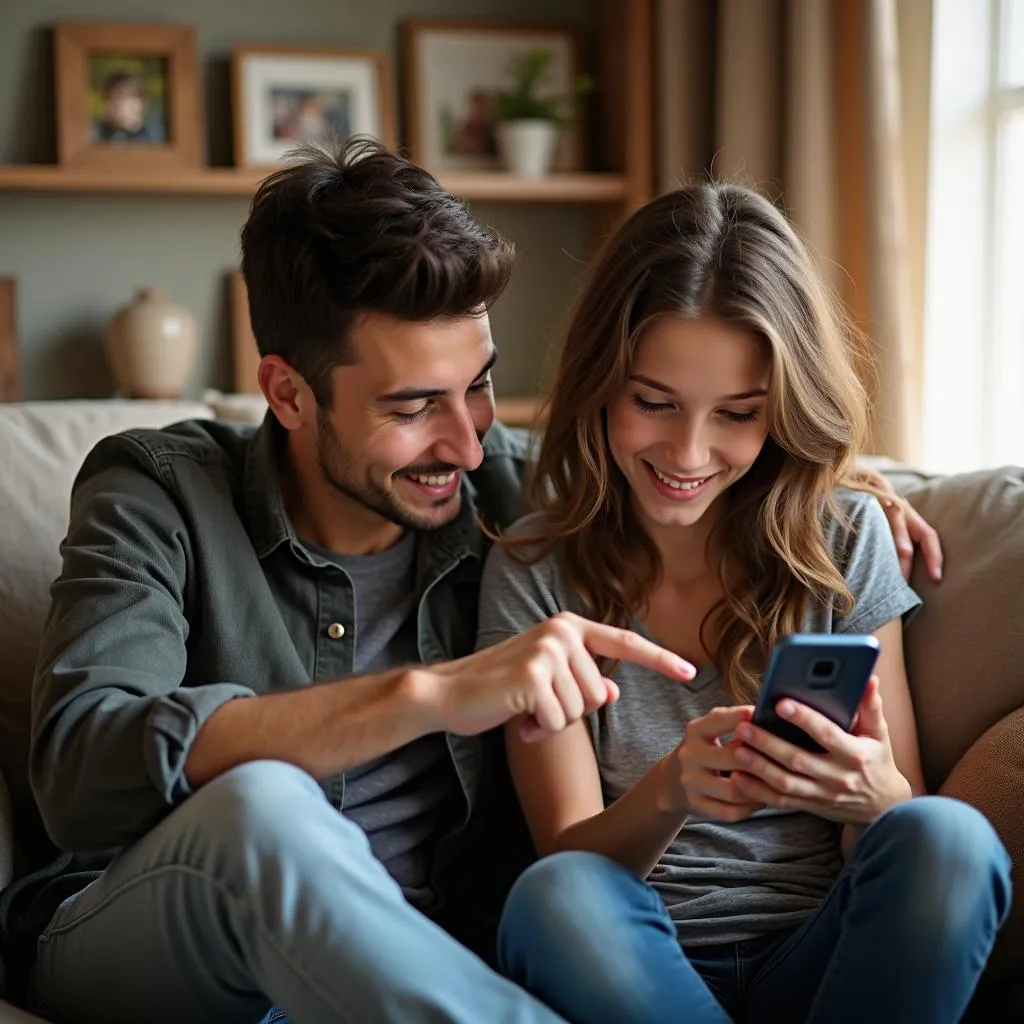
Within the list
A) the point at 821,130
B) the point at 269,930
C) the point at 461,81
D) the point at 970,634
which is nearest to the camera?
the point at 269,930

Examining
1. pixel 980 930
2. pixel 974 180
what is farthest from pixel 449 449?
pixel 974 180

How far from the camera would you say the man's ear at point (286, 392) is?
169cm

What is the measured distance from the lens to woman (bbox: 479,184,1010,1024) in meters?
1.21

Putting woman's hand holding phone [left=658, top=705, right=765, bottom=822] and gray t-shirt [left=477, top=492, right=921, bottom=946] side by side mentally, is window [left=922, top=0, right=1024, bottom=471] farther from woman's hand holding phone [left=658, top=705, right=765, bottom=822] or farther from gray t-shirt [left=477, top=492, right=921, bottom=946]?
woman's hand holding phone [left=658, top=705, right=765, bottom=822]

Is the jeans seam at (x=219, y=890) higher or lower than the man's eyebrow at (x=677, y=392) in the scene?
lower

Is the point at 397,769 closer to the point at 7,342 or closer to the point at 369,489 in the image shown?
the point at 369,489

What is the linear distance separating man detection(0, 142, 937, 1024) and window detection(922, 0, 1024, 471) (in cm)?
134

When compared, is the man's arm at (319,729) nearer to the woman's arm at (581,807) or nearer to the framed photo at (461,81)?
the woman's arm at (581,807)

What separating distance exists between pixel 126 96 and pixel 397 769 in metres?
2.39

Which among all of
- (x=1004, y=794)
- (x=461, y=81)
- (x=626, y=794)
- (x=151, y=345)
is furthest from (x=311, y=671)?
(x=461, y=81)

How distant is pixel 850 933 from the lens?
4.03ft

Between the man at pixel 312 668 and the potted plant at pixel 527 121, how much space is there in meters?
1.87

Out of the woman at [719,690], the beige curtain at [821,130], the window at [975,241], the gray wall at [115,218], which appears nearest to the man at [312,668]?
the woman at [719,690]

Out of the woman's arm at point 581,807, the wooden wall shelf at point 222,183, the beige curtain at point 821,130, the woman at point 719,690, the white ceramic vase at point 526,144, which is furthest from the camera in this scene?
the white ceramic vase at point 526,144
